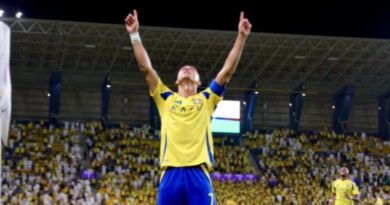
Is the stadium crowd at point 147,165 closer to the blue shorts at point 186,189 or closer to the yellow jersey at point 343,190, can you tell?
the yellow jersey at point 343,190

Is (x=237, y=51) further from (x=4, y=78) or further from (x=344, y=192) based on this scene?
(x=344, y=192)

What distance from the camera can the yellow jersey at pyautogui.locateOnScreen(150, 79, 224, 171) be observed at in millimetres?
6445

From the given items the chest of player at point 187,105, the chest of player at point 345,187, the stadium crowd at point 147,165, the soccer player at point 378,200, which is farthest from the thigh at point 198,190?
the stadium crowd at point 147,165

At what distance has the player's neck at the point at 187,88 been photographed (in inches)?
261

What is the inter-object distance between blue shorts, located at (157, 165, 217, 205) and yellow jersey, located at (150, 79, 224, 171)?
0.09 m

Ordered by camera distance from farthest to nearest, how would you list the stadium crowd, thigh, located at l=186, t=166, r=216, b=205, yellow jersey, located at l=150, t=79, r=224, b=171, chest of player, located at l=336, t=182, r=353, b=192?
the stadium crowd
chest of player, located at l=336, t=182, r=353, b=192
yellow jersey, located at l=150, t=79, r=224, b=171
thigh, located at l=186, t=166, r=216, b=205

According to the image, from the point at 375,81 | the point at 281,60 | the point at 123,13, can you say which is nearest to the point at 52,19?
the point at 123,13

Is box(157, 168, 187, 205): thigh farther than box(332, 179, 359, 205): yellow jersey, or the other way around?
box(332, 179, 359, 205): yellow jersey

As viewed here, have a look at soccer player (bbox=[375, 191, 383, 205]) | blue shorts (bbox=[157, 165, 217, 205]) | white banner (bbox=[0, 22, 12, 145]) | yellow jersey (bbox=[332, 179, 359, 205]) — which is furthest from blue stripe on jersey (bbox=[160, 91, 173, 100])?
soccer player (bbox=[375, 191, 383, 205])

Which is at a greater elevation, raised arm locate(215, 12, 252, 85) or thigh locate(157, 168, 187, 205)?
raised arm locate(215, 12, 252, 85)

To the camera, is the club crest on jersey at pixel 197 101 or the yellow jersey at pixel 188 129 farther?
the club crest on jersey at pixel 197 101

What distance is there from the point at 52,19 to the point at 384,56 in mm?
23419

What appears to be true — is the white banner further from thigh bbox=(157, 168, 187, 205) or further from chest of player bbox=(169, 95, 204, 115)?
chest of player bbox=(169, 95, 204, 115)

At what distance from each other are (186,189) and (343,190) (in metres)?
14.6
